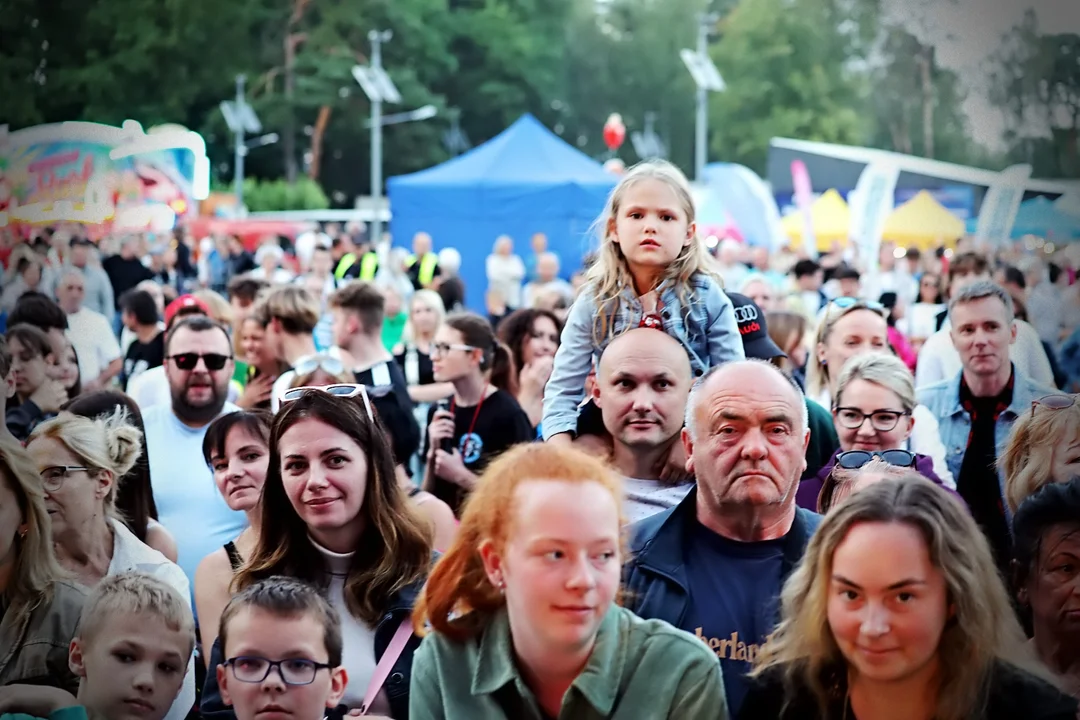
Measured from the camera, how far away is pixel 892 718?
2.46 meters

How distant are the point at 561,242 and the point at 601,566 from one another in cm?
1834

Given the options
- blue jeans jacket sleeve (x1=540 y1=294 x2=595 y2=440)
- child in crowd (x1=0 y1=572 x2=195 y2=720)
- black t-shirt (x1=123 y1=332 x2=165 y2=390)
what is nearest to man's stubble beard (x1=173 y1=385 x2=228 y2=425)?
blue jeans jacket sleeve (x1=540 y1=294 x2=595 y2=440)

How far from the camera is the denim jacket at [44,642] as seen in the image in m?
3.38

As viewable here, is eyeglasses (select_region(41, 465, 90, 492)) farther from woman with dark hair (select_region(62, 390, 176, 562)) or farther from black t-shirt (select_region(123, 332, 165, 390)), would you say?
black t-shirt (select_region(123, 332, 165, 390))

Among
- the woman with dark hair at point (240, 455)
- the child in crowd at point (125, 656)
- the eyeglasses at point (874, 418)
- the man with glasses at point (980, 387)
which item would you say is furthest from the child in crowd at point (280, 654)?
the man with glasses at point (980, 387)

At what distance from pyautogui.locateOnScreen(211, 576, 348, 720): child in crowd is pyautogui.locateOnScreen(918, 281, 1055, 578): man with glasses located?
2.72 m

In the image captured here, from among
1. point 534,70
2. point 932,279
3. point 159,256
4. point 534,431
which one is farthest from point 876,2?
point 534,70

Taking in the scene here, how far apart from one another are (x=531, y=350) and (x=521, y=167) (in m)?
14.5

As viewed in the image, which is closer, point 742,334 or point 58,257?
point 742,334

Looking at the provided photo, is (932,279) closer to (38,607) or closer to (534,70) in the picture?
(38,607)

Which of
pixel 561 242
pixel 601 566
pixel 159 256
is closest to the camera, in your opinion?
pixel 601 566

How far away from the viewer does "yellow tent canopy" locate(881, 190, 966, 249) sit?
50.6ft

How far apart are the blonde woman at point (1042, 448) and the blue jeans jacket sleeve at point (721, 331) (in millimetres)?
890

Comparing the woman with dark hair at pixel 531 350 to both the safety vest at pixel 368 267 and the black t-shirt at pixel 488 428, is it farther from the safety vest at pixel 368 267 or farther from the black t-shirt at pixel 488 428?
the safety vest at pixel 368 267
